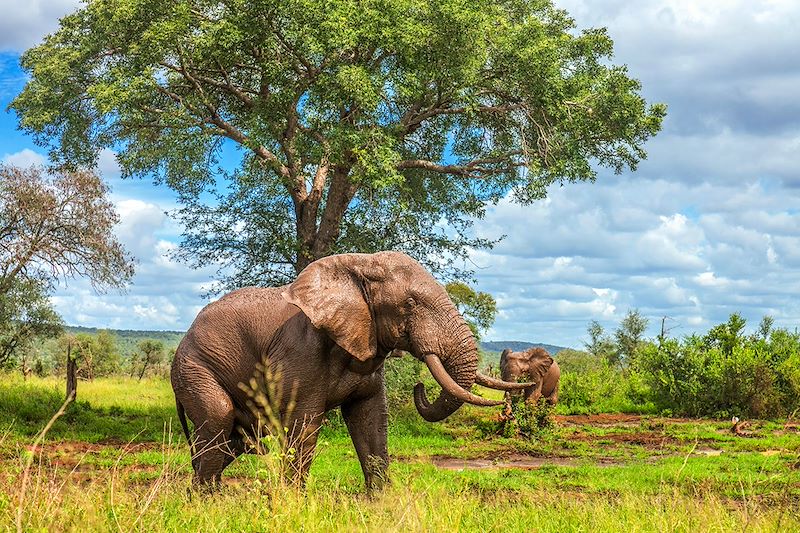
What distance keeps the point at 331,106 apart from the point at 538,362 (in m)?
6.57

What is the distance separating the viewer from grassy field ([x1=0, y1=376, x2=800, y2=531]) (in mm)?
5344

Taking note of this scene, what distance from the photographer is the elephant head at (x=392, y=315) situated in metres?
7.56

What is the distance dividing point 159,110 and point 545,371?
999cm

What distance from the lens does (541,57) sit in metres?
18.9

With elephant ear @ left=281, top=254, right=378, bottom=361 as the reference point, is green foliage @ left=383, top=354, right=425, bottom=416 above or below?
below

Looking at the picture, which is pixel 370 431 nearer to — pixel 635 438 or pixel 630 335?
pixel 635 438

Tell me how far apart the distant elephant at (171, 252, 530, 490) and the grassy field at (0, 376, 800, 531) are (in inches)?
16.6

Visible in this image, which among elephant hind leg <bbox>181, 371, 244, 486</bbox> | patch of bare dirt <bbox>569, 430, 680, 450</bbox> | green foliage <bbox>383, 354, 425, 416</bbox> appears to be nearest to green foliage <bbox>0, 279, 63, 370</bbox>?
green foliage <bbox>383, 354, 425, 416</bbox>

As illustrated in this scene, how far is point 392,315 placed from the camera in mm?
7777

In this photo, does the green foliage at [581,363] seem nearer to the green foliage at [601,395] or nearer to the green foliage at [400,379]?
the green foliage at [601,395]

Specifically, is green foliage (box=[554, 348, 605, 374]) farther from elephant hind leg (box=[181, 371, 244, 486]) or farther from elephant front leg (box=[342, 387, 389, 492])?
elephant hind leg (box=[181, 371, 244, 486])

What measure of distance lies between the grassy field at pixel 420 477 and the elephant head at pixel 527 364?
105 centimetres

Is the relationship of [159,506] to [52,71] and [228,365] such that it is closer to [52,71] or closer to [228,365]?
[228,365]

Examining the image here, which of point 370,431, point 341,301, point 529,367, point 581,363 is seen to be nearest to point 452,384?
point 341,301
